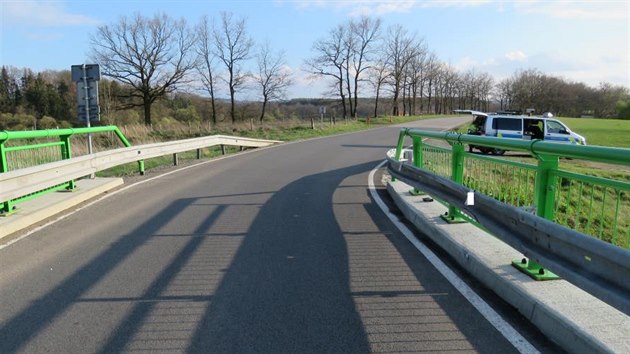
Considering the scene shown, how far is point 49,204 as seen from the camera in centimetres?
812

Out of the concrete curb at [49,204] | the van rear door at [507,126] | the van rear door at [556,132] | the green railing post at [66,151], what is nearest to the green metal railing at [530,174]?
the concrete curb at [49,204]

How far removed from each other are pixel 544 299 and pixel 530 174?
3.33 meters

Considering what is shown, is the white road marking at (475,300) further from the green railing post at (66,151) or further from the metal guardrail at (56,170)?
the green railing post at (66,151)

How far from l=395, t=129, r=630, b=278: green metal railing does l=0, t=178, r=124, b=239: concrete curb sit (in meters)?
6.27

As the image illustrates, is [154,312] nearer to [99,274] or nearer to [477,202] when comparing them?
[99,274]

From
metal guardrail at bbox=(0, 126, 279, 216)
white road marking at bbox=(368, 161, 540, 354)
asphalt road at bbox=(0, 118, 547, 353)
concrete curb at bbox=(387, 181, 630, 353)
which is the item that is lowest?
asphalt road at bbox=(0, 118, 547, 353)

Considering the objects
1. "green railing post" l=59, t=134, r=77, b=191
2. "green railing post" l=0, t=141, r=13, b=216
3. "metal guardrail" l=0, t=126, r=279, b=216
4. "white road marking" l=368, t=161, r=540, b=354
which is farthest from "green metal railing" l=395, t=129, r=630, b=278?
"green railing post" l=59, t=134, r=77, b=191

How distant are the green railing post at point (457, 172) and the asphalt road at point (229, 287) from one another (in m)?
0.87

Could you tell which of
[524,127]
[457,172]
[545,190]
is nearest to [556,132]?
[524,127]

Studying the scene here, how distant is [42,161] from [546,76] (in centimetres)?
11826

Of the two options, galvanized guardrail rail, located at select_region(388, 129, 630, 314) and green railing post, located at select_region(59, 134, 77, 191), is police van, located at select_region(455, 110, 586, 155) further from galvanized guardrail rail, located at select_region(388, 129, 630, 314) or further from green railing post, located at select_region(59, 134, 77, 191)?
green railing post, located at select_region(59, 134, 77, 191)

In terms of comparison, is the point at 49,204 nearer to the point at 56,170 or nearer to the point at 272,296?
the point at 56,170

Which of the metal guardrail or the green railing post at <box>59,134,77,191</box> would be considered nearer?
the metal guardrail

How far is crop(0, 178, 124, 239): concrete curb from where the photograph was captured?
693 centimetres
